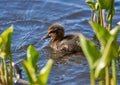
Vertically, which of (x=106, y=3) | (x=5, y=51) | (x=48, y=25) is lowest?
(x=48, y=25)

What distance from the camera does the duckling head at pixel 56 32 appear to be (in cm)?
603

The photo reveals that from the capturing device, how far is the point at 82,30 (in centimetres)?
629

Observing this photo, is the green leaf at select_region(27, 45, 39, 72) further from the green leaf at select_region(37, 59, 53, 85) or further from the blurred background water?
the blurred background water

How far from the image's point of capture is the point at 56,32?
20.1 feet

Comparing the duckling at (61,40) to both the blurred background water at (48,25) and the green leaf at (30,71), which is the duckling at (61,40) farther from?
the green leaf at (30,71)

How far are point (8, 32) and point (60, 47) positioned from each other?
313cm

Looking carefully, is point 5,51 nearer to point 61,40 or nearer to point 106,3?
point 106,3

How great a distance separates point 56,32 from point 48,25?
19.8 inches

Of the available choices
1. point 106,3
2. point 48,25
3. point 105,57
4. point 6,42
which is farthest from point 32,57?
point 48,25

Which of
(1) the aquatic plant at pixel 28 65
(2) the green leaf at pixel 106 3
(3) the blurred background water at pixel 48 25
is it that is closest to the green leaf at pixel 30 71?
(1) the aquatic plant at pixel 28 65

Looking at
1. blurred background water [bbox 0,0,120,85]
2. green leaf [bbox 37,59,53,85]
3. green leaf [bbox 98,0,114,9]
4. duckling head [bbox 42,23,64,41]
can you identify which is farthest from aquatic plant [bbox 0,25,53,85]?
duckling head [bbox 42,23,64,41]

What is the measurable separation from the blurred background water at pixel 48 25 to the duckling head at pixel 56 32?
14 centimetres

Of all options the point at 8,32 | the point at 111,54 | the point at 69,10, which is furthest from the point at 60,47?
the point at 111,54

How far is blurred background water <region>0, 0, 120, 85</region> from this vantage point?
16.3ft
